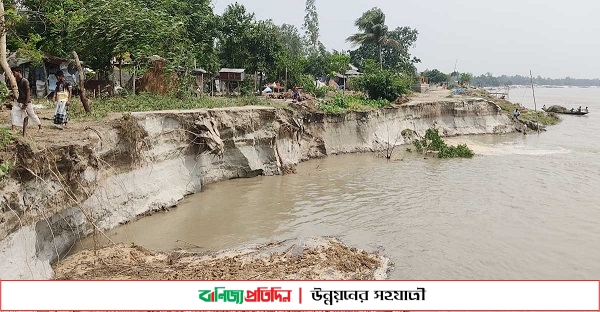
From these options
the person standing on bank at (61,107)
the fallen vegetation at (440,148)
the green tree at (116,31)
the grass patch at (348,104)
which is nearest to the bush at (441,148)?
the fallen vegetation at (440,148)

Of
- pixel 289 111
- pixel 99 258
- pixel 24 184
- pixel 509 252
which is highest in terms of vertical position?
pixel 289 111

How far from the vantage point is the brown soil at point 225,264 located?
7.59 meters

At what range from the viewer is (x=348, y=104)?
23.9 m

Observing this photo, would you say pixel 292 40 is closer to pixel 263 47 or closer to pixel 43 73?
pixel 263 47

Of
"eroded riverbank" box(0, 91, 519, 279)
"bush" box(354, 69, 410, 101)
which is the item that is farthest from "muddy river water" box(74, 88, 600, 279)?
"bush" box(354, 69, 410, 101)

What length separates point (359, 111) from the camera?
2322 cm

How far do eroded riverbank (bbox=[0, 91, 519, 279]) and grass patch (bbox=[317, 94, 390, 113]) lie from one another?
19.7 inches

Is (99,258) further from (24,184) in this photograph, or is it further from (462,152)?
(462,152)

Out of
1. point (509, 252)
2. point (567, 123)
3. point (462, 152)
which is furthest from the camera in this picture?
point (567, 123)

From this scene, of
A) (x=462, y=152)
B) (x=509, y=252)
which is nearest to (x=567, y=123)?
(x=462, y=152)

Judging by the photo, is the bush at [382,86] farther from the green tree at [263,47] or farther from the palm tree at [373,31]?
the palm tree at [373,31]

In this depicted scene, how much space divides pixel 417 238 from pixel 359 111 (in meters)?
13.6

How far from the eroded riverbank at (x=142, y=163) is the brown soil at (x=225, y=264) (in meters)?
0.66

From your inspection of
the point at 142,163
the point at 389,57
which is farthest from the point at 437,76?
the point at 142,163
